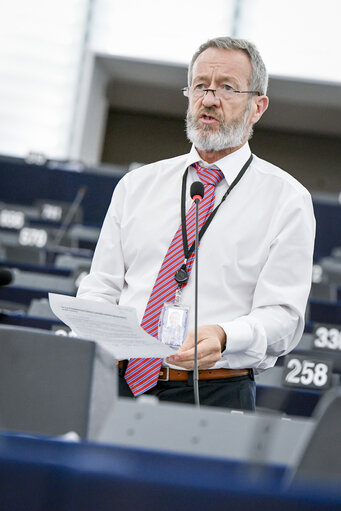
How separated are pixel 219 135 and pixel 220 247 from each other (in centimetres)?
30

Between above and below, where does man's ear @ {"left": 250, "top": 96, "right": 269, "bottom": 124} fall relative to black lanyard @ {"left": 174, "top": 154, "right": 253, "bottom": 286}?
above

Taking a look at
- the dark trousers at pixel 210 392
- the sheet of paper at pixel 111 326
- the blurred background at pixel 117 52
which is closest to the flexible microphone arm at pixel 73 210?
the blurred background at pixel 117 52

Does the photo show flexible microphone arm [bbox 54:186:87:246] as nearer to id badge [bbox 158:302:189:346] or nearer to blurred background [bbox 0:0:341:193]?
blurred background [bbox 0:0:341:193]

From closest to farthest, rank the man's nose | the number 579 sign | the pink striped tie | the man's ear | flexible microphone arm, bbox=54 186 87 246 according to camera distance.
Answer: the pink striped tie < the man's nose < the man's ear < the number 579 sign < flexible microphone arm, bbox=54 186 87 246

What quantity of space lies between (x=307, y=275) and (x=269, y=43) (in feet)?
42.3

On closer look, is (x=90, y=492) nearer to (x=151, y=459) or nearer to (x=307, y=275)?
(x=151, y=459)

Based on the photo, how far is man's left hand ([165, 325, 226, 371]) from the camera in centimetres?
213

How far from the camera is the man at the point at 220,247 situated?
230cm

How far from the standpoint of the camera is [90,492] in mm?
1061

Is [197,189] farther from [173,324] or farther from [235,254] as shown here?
[173,324]

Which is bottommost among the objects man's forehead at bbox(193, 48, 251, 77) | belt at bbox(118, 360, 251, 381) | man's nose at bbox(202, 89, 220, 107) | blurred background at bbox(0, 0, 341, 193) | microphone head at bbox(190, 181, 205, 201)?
belt at bbox(118, 360, 251, 381)

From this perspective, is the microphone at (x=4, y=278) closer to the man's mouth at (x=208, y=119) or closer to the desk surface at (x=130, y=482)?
the man's mouth at (x=208, y=119)

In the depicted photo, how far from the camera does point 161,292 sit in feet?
7.75

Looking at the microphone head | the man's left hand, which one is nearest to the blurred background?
the microphone head
